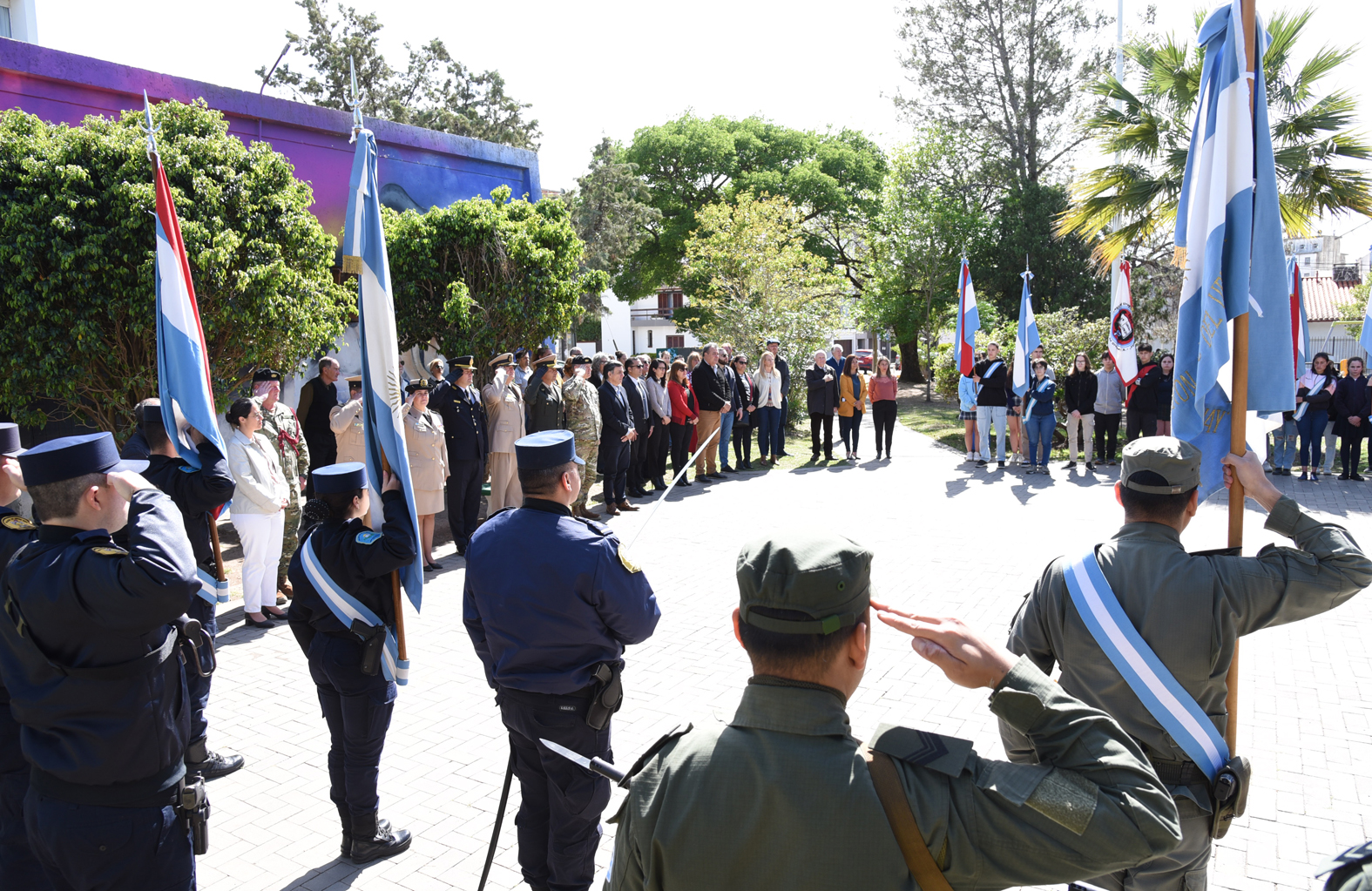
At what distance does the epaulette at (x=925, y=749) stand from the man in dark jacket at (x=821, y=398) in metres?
13.8

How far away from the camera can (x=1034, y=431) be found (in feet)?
46.9

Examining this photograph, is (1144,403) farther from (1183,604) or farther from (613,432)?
(1183,604)

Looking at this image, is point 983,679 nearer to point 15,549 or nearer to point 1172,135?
point 15,549

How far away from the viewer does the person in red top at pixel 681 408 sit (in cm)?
1394

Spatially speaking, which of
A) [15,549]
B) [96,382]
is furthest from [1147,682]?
[96,382]

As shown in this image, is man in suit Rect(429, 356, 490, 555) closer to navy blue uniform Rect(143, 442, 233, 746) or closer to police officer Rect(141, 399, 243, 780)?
police officer Rect(141, 399, 243, 780)

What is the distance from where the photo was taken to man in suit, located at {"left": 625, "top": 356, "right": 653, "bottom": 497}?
12.6 m

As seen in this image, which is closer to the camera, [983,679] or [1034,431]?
[983,679]

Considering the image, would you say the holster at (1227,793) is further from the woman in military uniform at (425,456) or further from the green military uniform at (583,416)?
the green military uniform at (583,416)

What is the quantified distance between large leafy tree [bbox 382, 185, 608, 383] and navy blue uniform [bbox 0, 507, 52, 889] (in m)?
11.3

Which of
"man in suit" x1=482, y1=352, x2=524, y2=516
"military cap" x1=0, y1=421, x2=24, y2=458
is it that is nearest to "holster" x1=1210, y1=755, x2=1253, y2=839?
"military cap" x1=0, y1=421, x2=24, y2=458

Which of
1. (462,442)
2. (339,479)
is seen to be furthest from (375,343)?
(462,442)

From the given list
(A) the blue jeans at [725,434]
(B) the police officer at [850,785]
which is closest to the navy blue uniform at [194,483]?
(B) the police officer at [850,785]

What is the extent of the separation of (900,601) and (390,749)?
14.6 feet
